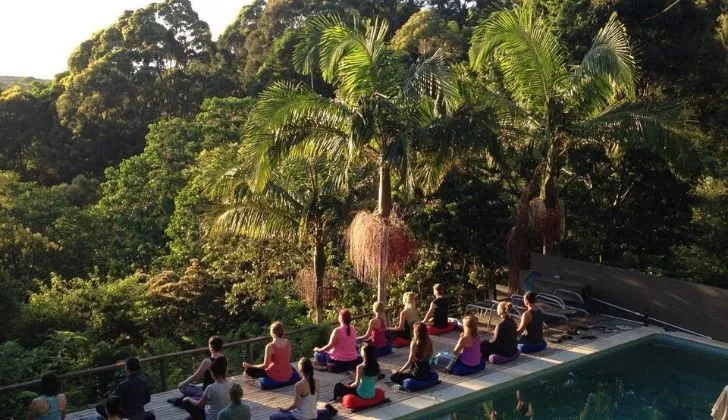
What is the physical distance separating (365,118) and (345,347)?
175 inches

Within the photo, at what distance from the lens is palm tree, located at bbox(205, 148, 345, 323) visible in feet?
48.4

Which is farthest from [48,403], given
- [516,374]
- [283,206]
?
[283,206]

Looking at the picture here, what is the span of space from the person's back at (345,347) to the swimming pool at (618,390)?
1.92 metres

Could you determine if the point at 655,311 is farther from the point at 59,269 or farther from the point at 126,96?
the point at 126,96

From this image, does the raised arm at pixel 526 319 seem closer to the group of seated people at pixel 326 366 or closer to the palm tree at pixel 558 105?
the group of seated people at pixel 326 366

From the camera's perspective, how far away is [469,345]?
35.3 ft

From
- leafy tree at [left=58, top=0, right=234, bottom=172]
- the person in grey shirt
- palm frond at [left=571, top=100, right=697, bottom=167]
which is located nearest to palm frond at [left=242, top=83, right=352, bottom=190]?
the person in grey shirt

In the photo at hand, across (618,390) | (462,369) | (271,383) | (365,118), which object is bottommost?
(618,390)

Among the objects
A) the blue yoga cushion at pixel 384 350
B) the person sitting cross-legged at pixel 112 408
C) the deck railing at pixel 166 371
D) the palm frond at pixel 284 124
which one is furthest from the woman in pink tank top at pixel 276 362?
the palm frond at pixel 284 124

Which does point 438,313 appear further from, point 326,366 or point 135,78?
point 135,78

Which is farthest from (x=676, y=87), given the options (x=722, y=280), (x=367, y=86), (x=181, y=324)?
(x=181, y=324)

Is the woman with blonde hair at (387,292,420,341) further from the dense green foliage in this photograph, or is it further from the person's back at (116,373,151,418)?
the person's back at (116,373,151,418)

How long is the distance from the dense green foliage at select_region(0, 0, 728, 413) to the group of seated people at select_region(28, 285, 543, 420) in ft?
10.8

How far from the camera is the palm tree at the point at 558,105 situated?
14141 millimetres
